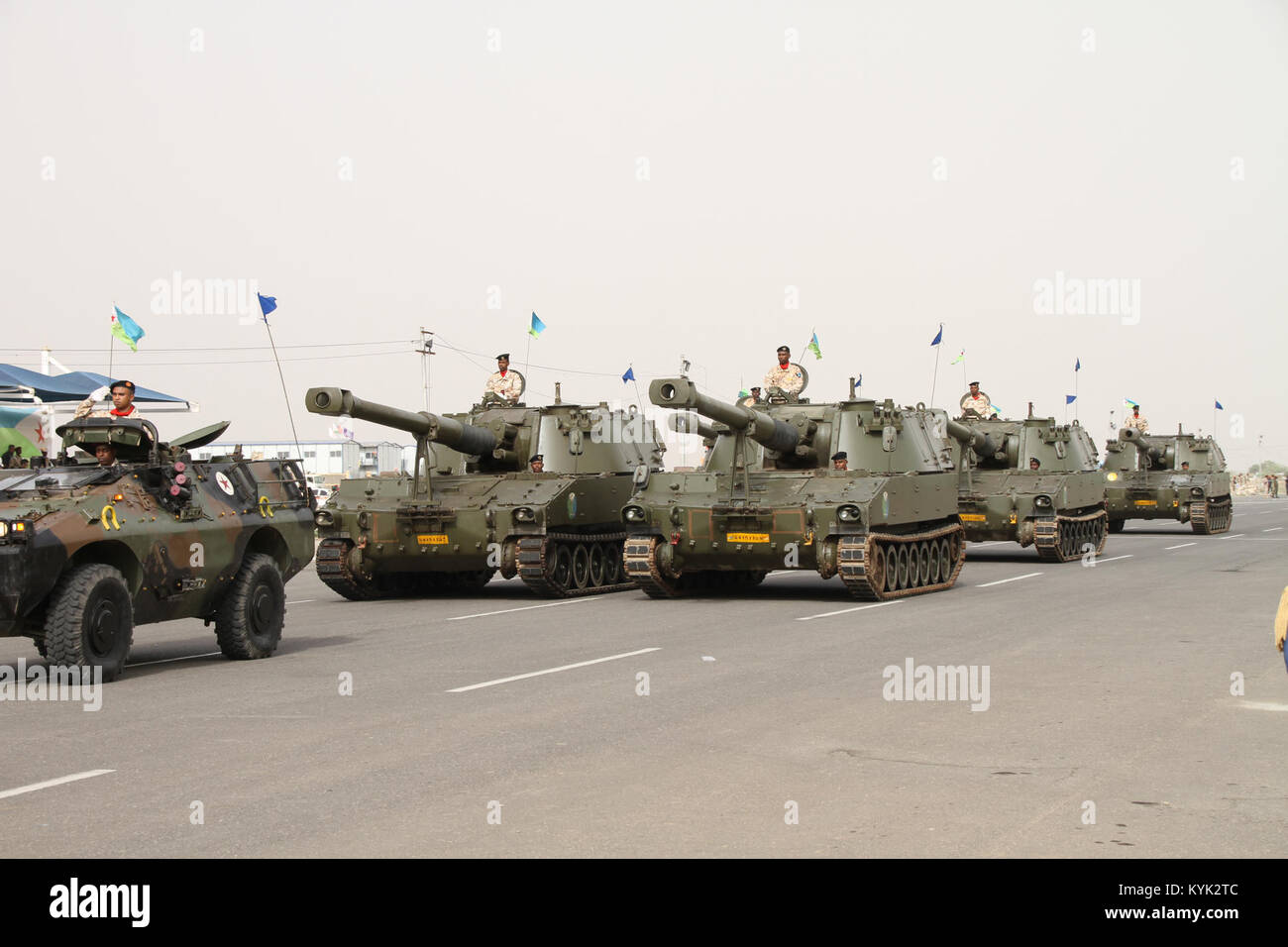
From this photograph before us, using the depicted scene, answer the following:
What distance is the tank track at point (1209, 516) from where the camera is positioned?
3753cm

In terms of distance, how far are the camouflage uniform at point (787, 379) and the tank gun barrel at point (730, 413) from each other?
164 cm

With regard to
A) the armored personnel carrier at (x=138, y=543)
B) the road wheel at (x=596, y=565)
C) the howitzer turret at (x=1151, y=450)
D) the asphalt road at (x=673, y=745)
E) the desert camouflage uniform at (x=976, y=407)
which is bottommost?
the asphalt road at (x=673, y=745)

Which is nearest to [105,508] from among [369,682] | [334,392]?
[369,682]

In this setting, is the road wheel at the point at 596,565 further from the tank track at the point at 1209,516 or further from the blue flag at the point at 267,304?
the tank track at the point at 1209,516

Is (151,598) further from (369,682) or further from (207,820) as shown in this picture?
(207,820)

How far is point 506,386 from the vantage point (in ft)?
80.9

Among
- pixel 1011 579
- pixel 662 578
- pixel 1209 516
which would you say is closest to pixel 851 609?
pixel 662 578

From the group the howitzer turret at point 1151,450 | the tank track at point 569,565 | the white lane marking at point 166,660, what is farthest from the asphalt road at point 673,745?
the howitzer turret at point 1151,450

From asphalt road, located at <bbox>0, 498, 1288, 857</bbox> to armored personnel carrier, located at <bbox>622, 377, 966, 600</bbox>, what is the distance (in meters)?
2.89

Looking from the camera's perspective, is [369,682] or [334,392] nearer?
[369,682]

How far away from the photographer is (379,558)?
20938mm

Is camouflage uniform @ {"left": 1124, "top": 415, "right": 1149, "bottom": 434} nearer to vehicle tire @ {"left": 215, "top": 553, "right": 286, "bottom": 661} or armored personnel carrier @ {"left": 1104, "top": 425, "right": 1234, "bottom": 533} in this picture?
armored personnel carrier @ {"left": 1104, "top": 425, "right": 1234, "bottom": 533}

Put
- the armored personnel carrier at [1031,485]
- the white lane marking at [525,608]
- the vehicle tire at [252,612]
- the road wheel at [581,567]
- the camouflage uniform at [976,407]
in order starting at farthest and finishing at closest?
1. the camouflage uniform at [976,407]
2. the armored personnel carrier at [1031,485]
3. the road wheel at [581,567]
4. the white lane marking at [525,608]
5. the vehicle tire at [252,612]
